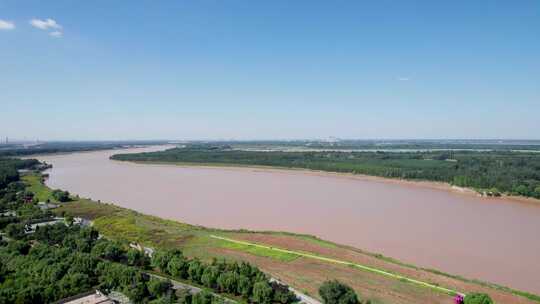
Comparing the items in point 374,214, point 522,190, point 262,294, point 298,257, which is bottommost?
point 298,257

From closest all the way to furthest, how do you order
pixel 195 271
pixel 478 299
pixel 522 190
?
pixel 478 299
pixel 195 271
pixel 522 190

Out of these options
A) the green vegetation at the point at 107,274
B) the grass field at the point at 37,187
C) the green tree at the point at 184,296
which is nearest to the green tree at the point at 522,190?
the green vegetation at the point at 107,274

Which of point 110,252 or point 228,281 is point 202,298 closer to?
point 228,281

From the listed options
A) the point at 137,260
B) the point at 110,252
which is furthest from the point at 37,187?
the point at 137,260

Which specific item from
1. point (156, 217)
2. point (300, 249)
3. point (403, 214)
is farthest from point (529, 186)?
point (156, 217)

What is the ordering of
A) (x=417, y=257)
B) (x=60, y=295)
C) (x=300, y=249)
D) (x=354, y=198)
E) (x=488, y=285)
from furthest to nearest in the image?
(x=354, y=198)
(x=300, y=249)
(x=417, y=257)
(x=488, y=285)
(x=60, y=295)

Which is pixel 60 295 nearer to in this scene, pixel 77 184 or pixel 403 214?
pixel 403 214

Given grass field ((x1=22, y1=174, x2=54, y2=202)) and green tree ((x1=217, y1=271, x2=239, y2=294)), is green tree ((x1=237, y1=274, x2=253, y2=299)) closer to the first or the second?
green tree ((x1=217, y1=271, x2=239, y2=294))
